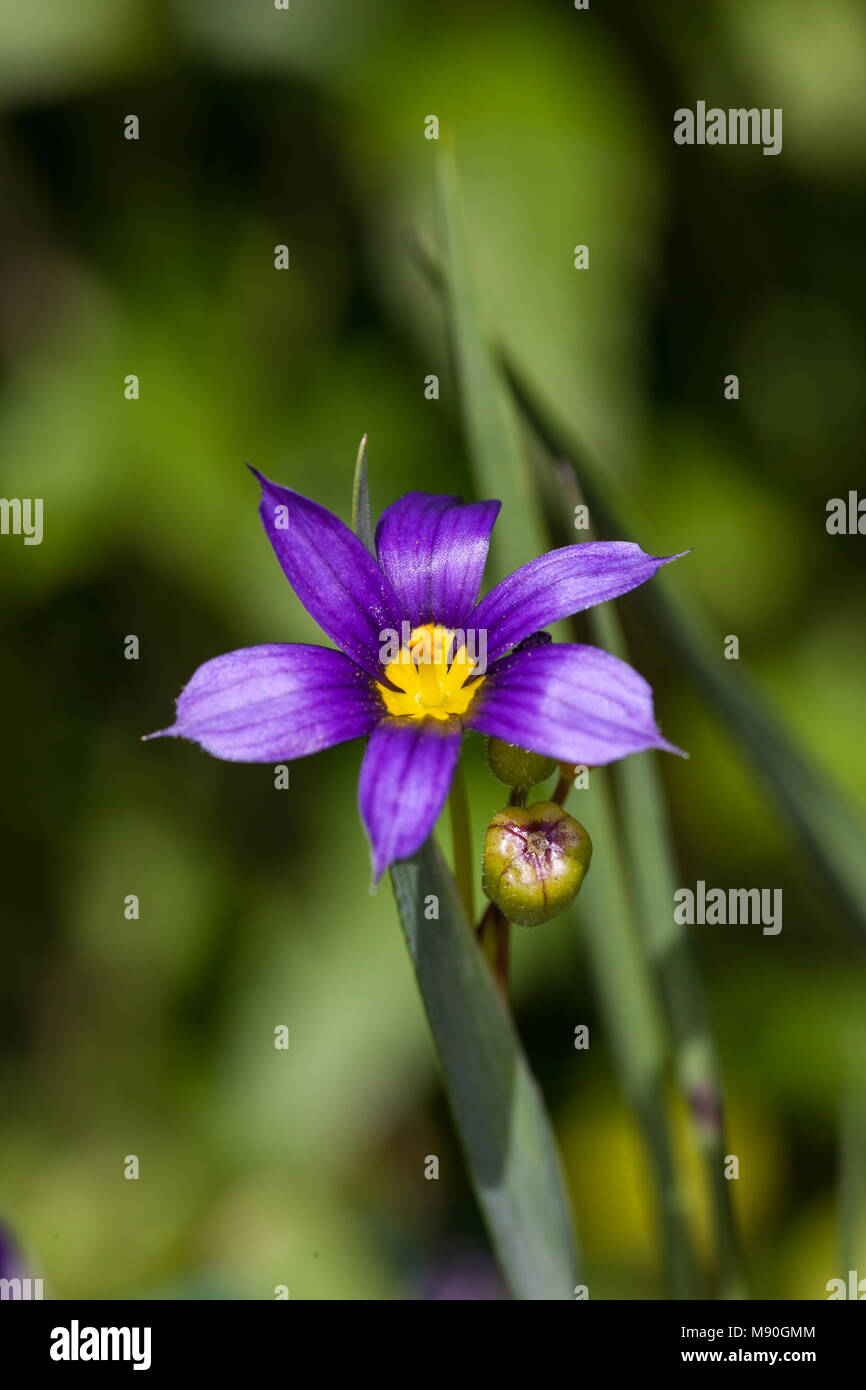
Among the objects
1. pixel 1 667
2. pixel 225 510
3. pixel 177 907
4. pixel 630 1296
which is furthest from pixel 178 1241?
pixel 225 510

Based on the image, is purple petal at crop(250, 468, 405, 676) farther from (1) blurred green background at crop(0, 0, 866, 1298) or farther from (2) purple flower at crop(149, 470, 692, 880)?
(1) blurred green background at crop(0, 0, 866, 1298)

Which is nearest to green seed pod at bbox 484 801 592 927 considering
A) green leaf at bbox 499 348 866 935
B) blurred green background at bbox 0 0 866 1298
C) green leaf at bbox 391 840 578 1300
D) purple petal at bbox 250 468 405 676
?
green leaf at bbox 391 840 578 1300

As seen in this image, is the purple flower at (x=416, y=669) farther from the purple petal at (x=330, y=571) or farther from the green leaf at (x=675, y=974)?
the green leaf at (x=675, y=974)

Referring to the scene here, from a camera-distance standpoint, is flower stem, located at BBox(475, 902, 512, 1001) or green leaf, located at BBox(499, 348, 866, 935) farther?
green leaf, located at BBox(499, 348, 866, 935)

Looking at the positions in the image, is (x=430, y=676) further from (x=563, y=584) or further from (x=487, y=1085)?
(x=487, y=1085)

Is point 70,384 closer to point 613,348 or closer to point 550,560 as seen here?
point 613,348

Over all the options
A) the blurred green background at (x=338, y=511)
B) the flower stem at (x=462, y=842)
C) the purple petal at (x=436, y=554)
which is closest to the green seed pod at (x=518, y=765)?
the flower stem at (x=462, y=842)
